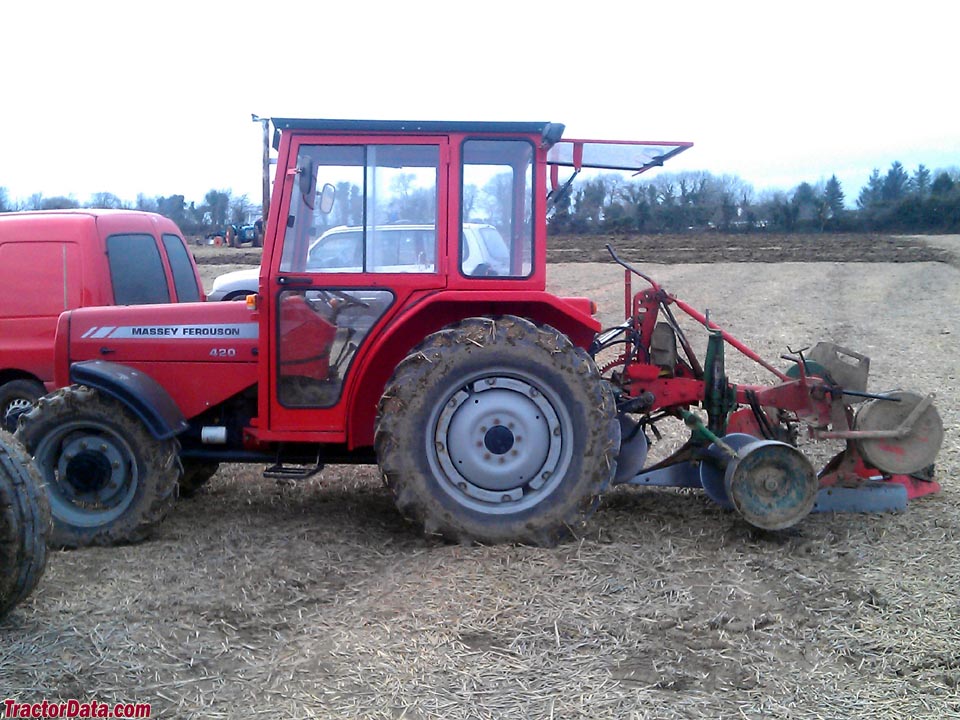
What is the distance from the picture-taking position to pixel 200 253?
2906 centimetres

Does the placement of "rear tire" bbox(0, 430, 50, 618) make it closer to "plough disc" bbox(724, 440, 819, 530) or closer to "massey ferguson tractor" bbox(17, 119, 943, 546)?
"massey ferguson tractor" bbox(17, 119, 943, 546)

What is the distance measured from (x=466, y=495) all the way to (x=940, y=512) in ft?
9.08

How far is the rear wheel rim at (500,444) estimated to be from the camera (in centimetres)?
505

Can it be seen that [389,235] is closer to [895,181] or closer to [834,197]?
[834,197]

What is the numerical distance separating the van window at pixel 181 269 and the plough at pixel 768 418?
3994mm

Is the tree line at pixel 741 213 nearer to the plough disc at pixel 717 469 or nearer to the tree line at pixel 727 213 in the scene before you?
the tree line at pixel 727 213

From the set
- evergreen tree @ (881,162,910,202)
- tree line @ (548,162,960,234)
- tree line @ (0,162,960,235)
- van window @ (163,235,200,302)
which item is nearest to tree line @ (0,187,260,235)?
tree line @ (0,162,960,235)

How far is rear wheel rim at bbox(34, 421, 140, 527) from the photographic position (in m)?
5.36

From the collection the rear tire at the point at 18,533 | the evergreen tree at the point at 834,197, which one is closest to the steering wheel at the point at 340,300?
the rear tire at the point at 18,533

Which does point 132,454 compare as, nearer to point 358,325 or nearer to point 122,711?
point 358,325

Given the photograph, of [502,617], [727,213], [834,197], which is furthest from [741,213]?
[502,617]

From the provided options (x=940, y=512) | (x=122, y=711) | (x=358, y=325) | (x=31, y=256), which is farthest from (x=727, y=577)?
(x=31, y=256)

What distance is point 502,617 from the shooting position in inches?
165
